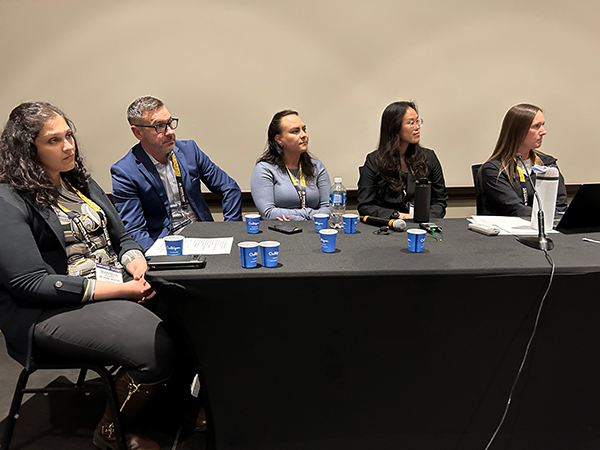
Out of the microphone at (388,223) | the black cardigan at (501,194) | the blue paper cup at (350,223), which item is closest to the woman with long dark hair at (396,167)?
the black cardigan at (501,194)

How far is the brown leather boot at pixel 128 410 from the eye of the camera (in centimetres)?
179

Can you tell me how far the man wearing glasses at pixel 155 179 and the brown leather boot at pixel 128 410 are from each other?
0.92 m

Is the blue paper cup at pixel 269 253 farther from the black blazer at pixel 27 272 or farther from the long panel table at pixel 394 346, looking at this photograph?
the black blazer at pixel 27 272

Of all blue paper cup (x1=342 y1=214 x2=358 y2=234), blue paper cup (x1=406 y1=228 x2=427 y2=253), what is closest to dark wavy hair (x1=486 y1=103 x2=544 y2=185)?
blue paper cup (x1=342 y1=214 x2=358 y2=234)

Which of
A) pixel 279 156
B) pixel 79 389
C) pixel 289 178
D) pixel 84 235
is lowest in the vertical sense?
pixel 79 389

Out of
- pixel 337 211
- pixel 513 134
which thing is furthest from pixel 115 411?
pixel 513 134

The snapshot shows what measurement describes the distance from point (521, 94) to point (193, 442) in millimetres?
3553

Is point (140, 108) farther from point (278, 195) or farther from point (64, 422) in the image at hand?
point (64, 422)

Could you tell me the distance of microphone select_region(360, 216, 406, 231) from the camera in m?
1.96

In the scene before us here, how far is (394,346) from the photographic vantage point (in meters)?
1.52

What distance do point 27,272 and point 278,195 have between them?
1.59 meters

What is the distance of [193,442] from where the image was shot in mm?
1902

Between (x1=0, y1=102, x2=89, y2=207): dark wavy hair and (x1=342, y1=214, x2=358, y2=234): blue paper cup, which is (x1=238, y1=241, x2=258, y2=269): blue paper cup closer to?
(x1=342, y1=214, x2=358, y2=234): blue paper cup

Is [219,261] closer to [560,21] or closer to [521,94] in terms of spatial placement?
[521,94]
